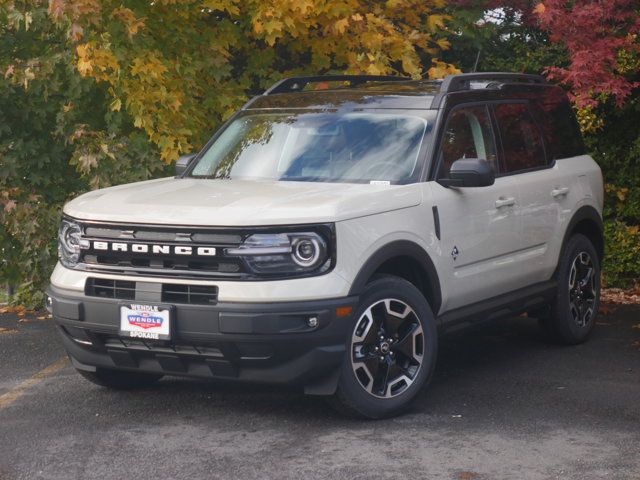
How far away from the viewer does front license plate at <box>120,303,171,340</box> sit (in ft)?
20.1

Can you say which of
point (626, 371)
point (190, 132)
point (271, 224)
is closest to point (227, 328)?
point (271, 224)

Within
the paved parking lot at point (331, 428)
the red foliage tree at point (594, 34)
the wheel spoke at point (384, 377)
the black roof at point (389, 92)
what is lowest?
the paved parking lot at point (331, 428)

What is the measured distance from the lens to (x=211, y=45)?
1045 cm

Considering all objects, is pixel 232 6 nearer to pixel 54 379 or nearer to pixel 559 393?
pixel 54 379

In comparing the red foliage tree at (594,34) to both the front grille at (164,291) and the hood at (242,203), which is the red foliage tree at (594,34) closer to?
the hood at (242,203)

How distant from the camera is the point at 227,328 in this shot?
5988mm

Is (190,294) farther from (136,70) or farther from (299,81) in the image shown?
(136,70)

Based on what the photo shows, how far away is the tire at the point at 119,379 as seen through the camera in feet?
23.3

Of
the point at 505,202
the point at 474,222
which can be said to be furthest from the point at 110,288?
the point at 505,202

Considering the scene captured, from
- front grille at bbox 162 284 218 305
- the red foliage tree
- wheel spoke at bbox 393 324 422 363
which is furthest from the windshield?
the red foliage tree

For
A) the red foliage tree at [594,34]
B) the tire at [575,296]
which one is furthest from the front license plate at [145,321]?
the red foliage tree at [594,34]

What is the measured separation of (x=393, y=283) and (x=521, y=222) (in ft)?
5.11

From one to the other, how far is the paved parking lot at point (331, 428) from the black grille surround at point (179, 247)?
0.85 m

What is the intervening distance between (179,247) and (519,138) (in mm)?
2902
